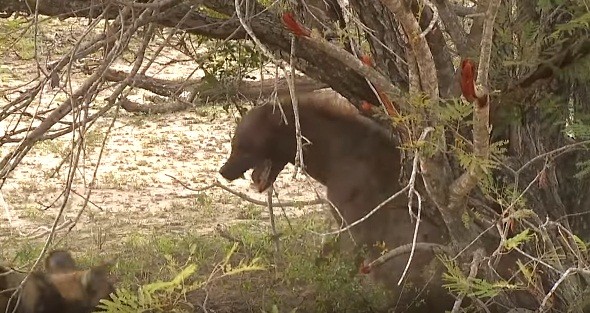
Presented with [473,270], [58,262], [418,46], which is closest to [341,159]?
[58,262]

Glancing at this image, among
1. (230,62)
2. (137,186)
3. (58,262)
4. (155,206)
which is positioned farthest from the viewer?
(137,186)

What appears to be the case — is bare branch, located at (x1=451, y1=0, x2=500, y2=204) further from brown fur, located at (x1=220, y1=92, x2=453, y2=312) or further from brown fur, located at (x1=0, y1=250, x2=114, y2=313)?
brown fur, located at (x1=0, y1=250, x2=114, y2=313)

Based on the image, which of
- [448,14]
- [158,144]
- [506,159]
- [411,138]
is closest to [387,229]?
[506,159]

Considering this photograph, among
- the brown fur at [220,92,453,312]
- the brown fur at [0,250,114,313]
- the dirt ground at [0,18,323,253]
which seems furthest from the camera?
the dirt ground at [0,18,323,253]

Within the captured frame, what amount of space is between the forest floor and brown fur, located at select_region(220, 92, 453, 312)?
34 cm

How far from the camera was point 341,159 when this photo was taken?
5.43 meters

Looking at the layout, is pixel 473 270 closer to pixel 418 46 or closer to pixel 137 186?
pixel 418 46

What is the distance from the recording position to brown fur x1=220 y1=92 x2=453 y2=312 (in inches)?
204

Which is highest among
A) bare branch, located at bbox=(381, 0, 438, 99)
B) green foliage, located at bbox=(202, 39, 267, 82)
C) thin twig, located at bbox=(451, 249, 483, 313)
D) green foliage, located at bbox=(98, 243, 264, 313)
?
bare branch, located at bbox=(381, 0, 438, 99)

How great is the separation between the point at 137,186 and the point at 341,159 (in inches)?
114

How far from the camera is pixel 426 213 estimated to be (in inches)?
174

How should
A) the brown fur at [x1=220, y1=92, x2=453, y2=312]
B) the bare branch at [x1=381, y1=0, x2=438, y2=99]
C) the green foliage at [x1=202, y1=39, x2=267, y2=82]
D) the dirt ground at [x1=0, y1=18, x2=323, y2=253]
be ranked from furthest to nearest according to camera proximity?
1. the dirt ground at [x1=0, y1=18, x2=323, y2=253]
2. the brown fur at [x1=220, y1=92, x2=453, y2=312]
3. the green foliage at [x1=202, y1=39, x2=267, y2=82]
4. the bare branch at [x1=381, y1=0, x2=438, y2=99]

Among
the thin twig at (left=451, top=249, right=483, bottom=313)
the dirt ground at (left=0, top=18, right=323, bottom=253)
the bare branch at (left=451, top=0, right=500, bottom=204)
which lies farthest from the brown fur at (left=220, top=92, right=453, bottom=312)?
the bare branch at (left=451, top=0, right=500, bottom=204)

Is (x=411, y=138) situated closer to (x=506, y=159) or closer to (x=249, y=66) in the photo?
(x=506, y=159)
